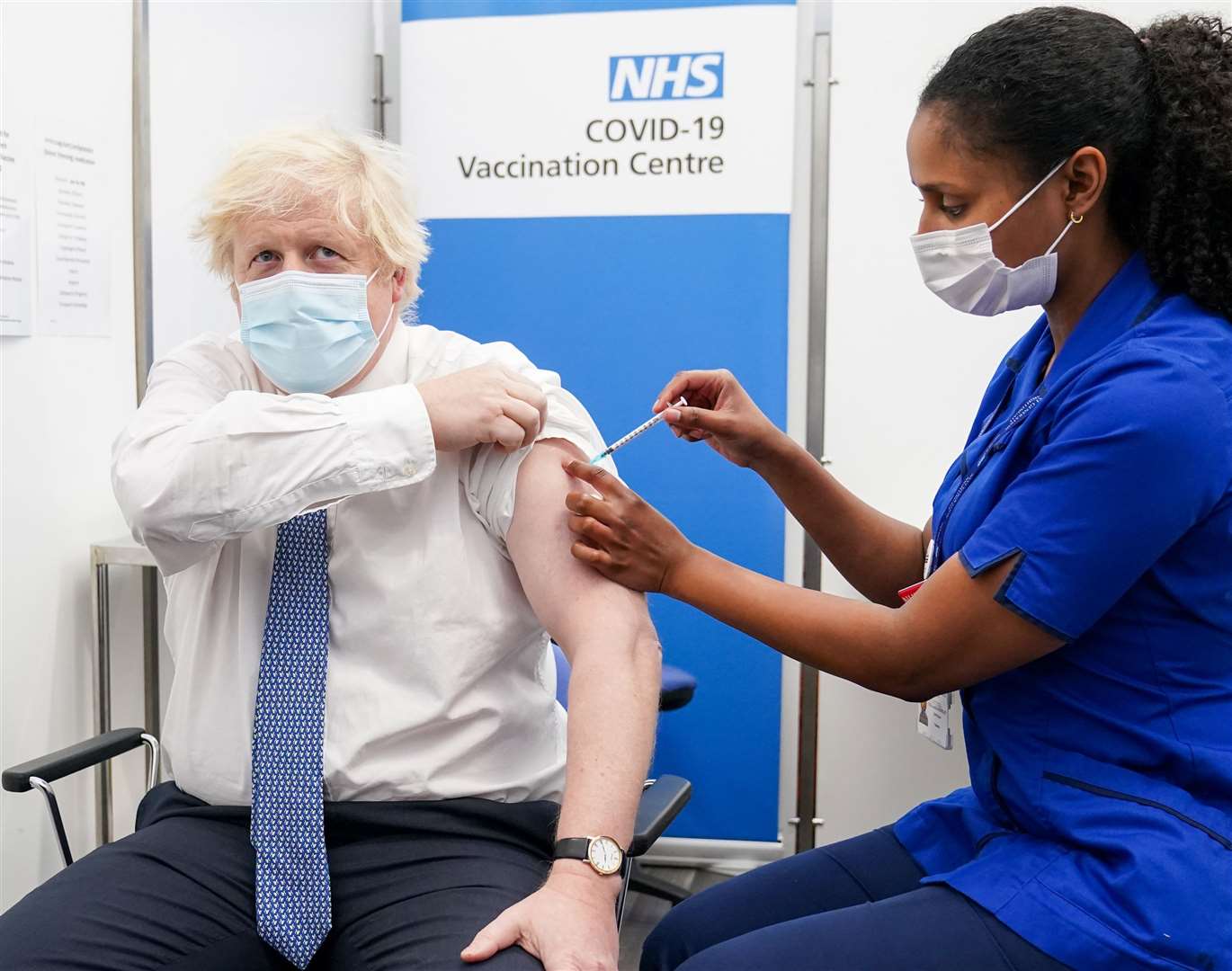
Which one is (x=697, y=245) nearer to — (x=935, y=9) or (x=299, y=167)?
(x=935, y=9)

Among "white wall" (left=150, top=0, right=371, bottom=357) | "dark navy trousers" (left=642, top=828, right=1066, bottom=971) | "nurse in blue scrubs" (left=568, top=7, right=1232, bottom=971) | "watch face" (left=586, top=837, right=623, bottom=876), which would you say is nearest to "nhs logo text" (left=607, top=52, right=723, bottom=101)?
"white wall" (left=150, top=0, right=371, bottom=357)

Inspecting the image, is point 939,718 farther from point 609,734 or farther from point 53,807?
point 53,807

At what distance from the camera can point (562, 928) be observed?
1.10m

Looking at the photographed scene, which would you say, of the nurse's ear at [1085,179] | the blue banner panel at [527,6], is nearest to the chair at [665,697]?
the nurse's ear at [1085,179]

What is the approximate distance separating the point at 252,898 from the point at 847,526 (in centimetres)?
99

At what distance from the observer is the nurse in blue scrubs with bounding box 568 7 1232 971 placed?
1.14m

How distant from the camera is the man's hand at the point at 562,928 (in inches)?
42.8

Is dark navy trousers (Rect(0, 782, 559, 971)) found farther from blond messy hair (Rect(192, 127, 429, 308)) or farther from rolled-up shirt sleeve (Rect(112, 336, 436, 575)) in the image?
blond messy hair (Rect(192, 127, 429, 308))

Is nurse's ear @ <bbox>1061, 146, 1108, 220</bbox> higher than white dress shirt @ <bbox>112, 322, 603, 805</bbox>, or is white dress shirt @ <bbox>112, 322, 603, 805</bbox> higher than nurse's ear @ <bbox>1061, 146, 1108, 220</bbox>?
nurse's ear @ <bbox>1061, 146, 1108, 220</bbox>

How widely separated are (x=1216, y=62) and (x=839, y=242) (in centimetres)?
174

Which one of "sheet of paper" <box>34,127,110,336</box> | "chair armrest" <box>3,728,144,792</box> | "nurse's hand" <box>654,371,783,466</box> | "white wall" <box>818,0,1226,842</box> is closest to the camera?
"chair armrest" <box>3,728,144,792</box>

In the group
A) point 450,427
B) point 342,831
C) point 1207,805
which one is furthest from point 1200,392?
point 342,831

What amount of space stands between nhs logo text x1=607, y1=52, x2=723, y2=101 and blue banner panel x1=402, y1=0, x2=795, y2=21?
12 cm

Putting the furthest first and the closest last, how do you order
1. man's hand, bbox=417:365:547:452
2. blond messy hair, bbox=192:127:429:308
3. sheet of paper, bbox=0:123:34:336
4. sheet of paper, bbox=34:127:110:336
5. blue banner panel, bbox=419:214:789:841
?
blue banner panel, bbox=419:214:789:841, sheet of paper, bbox=34:127:110:336, sheet of paper, bbox=0:123:34:336, blond messy hair, bbox=192:127:429:308, man's hand, bbox=417:365:547:452
